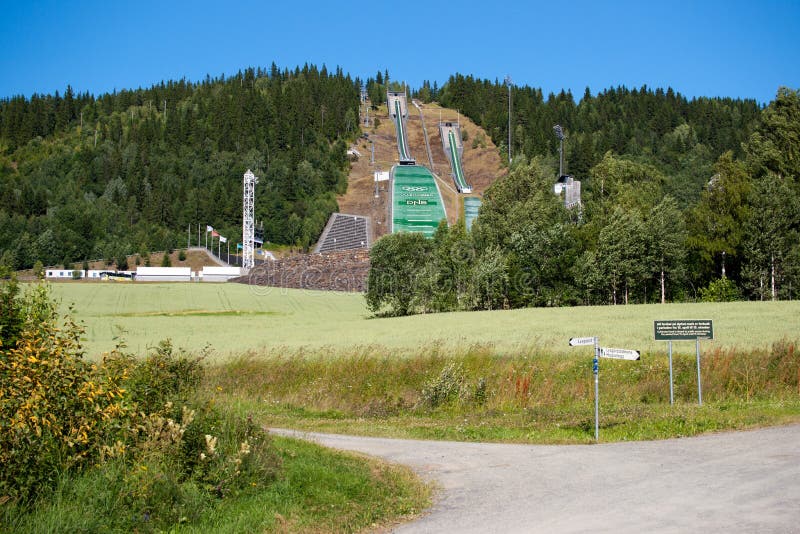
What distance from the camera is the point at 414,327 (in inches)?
1815

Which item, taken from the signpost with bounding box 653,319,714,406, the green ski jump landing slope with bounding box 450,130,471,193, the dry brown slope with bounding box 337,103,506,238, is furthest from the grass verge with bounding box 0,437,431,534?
the green ski jump landing slope with bounding box 450,130,471,193

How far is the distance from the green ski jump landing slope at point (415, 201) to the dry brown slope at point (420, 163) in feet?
6.57

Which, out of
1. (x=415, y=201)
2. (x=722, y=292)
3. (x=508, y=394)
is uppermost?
(x=415, y=201)

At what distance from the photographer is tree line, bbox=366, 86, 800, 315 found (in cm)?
6075

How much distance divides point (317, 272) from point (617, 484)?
99311 millimetres

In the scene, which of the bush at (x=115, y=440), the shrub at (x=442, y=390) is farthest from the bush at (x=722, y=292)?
the bush at (x=115, y=440)

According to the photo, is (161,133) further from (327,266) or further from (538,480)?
(538,480)

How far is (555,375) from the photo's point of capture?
25969 millimetres

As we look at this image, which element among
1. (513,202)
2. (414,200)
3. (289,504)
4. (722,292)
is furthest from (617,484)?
(414,200)

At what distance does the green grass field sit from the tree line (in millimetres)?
7723

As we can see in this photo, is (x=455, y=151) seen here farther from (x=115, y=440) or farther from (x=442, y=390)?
(x=115, y=440)

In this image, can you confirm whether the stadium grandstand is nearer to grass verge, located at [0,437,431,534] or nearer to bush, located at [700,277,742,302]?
bush, located at [700,277,742,302]

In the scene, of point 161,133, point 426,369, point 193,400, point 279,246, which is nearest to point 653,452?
point 193,400

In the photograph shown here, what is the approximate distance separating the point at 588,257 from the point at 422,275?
14.1m
